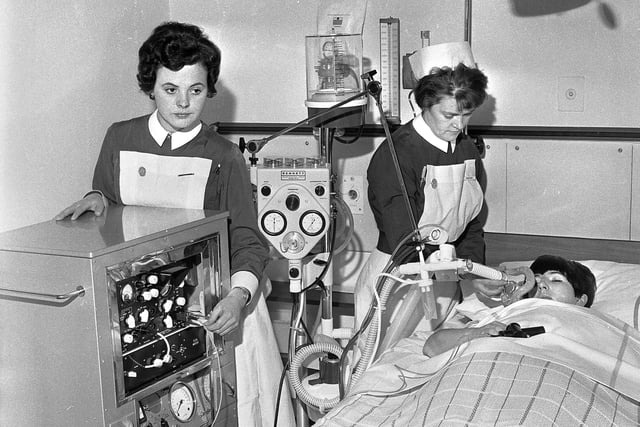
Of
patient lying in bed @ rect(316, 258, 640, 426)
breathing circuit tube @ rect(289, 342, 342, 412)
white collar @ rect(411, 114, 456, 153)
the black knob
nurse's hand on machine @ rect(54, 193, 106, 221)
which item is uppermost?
white collar @ rect(411, 114, 456, 153)

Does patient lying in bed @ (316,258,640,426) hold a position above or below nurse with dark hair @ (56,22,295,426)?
below

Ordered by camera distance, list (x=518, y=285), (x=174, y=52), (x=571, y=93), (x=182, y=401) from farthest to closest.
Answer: (x=571, y=93) → (x=518, y=285) → (x=174, y=52) → (x=182, y=401)

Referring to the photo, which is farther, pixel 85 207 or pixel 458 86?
pixel 458 86

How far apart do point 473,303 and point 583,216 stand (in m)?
0.55

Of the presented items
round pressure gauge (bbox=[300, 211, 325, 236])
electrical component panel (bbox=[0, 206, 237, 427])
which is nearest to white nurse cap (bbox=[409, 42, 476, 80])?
round pressure gauge (bbox=[300, 211, 325, 236])

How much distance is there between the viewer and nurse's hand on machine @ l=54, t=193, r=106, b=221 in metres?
2.12

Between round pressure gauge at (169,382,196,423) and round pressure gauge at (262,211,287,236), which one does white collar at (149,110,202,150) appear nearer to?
round pressure gauge at (262,211,287,236)

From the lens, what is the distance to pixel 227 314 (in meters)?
2.09

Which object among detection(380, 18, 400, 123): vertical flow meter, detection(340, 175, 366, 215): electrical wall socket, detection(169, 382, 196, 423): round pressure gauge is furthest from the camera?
detection(340, 175, 366, 215): electrical wall socket

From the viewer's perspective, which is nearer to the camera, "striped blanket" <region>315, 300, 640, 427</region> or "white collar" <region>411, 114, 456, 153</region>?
"striped blanket" <region>315, 300, 640, 427</region>

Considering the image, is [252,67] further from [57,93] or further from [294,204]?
[294,204]

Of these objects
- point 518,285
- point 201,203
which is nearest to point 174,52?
point 201,203

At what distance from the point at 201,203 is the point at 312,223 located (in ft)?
1.08

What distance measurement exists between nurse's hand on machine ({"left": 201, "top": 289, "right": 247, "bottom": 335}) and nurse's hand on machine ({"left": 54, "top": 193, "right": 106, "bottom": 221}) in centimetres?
40
